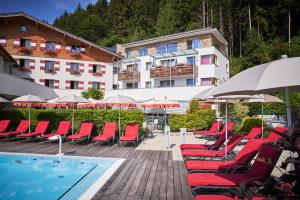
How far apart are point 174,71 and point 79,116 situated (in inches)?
753

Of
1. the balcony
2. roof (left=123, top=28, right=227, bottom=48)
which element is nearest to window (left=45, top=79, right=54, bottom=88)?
the balcony

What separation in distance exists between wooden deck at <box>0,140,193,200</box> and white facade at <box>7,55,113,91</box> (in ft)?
71.5

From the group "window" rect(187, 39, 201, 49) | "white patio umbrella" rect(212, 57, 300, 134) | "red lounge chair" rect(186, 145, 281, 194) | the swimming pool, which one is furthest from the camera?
"window" rect(187, 39, 201, 49)

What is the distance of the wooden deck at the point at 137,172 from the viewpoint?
5738 millimetres

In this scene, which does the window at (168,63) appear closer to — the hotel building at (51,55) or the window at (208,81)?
the window at (208,81)

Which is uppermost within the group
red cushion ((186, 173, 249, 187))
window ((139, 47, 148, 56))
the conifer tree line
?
the conifer tree line

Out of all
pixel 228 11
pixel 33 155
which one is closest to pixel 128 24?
pixel 228 11

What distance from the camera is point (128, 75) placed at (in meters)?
37.1

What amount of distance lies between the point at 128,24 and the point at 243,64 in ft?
97.3

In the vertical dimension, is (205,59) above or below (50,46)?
below

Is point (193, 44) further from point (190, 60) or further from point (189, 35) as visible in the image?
point (190, 60)

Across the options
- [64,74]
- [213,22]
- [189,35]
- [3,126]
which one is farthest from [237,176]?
[213,22]

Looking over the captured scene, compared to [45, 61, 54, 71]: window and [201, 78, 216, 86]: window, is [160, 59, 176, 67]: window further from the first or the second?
[45, 61, 54, 71]: window

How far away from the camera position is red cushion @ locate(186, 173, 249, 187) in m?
5.01
